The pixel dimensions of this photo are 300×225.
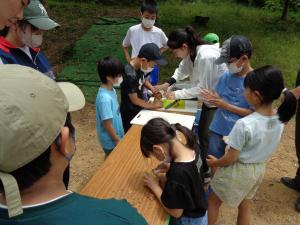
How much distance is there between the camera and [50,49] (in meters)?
7.96

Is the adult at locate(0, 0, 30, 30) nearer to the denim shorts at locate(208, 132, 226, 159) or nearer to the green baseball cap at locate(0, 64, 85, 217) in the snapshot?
the green baseball cap at locate(0, 64, 85, 217)

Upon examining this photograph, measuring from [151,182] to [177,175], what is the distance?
10.4 inches

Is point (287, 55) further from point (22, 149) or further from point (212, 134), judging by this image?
point (22, 149)

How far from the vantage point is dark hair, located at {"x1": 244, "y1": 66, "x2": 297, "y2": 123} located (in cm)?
234

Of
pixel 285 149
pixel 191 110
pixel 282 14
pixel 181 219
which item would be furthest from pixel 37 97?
pixel 282 14

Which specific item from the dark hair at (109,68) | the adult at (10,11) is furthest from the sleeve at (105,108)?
the adult at (10,11)

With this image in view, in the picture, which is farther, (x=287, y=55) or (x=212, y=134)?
(x=287, y=55)

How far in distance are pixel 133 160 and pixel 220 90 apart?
1.05 metres

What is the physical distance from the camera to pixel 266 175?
4.07 metres

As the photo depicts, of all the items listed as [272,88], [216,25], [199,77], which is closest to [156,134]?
[272,88]

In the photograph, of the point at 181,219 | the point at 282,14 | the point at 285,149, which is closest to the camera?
the point at 181,219

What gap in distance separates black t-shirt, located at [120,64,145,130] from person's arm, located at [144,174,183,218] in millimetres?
1177

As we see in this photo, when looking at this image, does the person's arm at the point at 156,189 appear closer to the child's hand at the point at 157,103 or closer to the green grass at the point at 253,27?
the child's hand at the point at 157,103

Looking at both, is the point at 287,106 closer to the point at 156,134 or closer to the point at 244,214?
the point at 156,134
